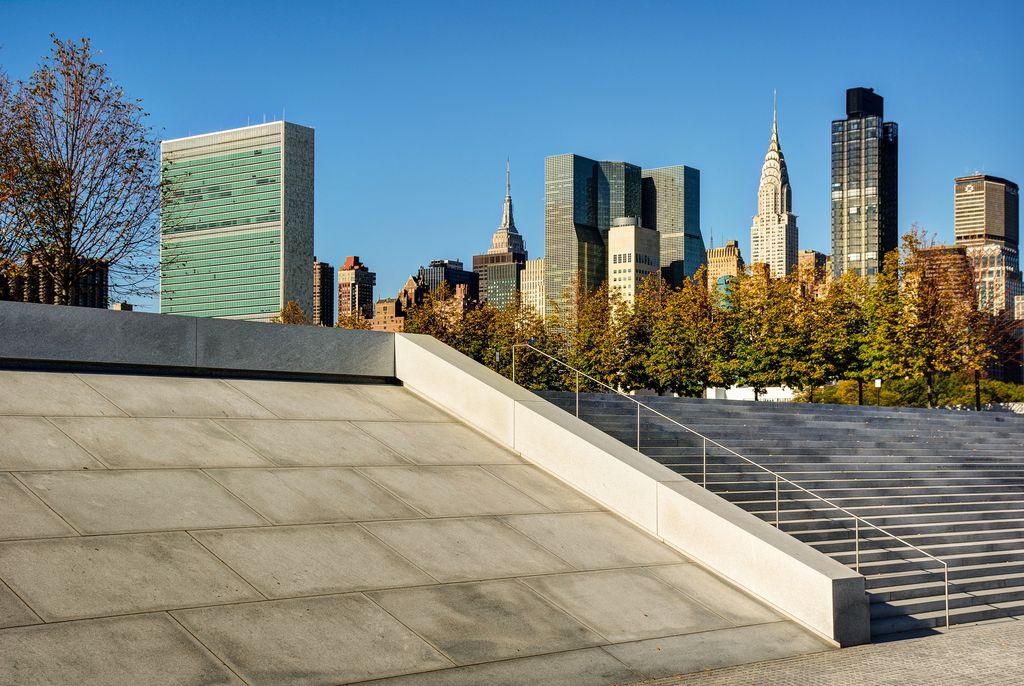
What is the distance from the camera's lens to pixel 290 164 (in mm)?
188625

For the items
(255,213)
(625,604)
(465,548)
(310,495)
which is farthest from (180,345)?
(255,213)

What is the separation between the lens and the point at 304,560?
32.6 ft

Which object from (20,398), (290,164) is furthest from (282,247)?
(20,398)

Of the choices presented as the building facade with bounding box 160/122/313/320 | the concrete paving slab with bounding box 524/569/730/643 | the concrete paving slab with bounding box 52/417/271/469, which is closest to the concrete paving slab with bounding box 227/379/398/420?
the concrete paving slab with bounding box 52/417/271/469

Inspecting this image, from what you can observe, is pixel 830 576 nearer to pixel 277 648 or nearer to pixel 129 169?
pixel 277 648

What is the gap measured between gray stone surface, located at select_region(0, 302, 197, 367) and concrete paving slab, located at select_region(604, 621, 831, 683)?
8077 mm

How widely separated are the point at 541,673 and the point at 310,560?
2.63 metres

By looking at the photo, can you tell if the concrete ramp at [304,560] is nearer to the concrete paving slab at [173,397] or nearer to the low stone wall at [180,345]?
the concrete paving slab at [173,397]

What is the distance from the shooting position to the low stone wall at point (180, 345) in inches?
521

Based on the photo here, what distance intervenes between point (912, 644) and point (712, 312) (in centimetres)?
3648

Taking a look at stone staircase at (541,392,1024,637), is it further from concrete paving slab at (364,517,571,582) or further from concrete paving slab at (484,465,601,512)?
concrete paving slab at (364,517,571,582)

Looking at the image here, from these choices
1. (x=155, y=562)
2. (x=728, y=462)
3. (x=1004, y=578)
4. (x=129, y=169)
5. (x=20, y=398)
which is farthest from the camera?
(x=129, y=169)

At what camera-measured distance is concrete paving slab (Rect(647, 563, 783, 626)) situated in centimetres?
1120

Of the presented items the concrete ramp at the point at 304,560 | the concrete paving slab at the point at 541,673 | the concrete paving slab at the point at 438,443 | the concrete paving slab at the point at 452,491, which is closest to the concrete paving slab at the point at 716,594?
the concrete ramp at the point at 304,560
